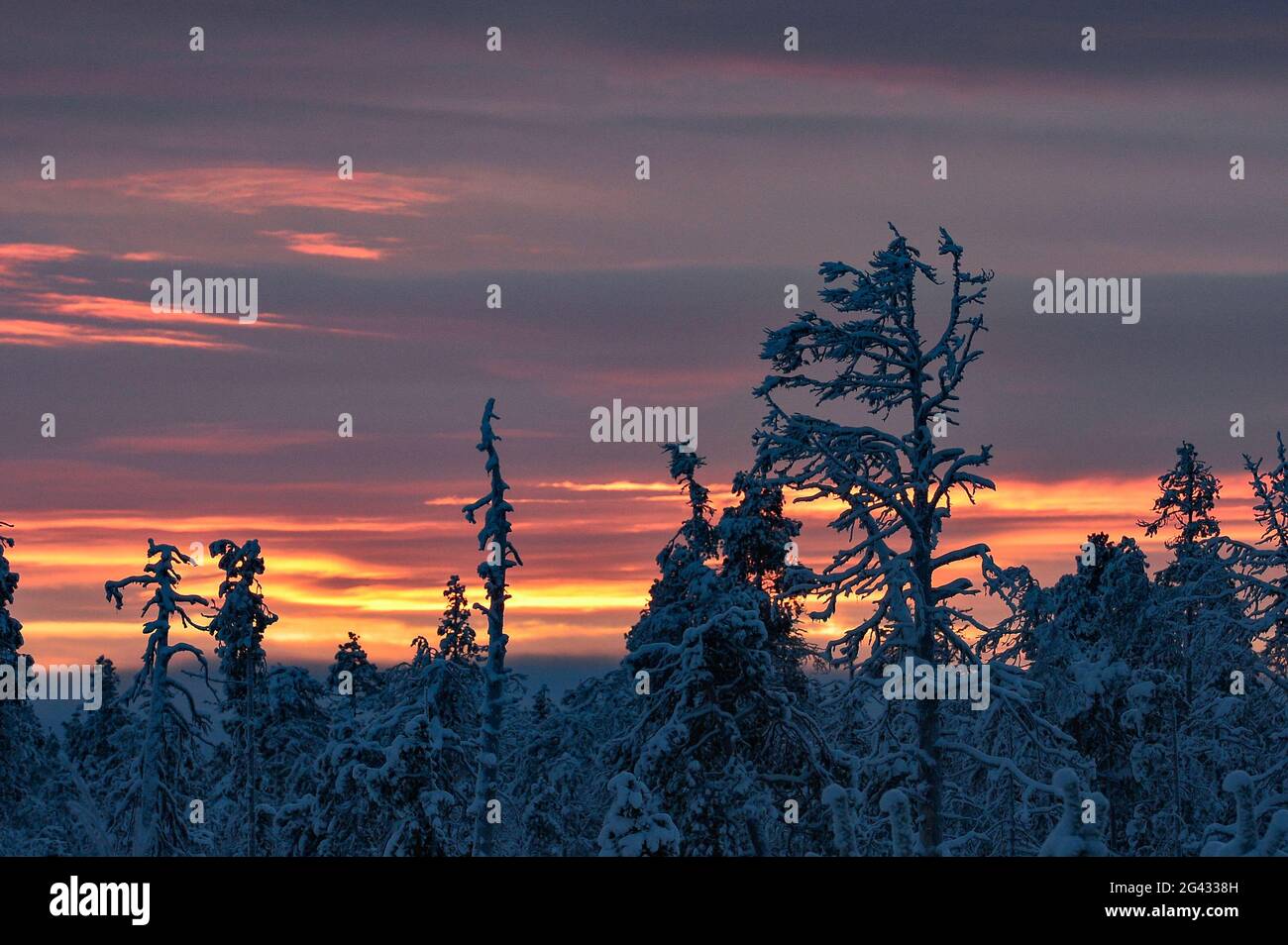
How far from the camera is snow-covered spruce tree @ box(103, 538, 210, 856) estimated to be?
34.8 m

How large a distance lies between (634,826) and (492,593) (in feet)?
23.2

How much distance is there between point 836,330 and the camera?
1142 inches

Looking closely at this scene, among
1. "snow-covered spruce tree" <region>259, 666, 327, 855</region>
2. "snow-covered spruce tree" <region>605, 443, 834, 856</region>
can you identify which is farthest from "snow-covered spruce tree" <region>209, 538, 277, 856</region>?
"snow-covered spruce tree" <region>605, 443, 834, 856</region>

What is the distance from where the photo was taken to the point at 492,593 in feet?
103

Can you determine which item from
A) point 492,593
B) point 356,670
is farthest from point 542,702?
point 492,593

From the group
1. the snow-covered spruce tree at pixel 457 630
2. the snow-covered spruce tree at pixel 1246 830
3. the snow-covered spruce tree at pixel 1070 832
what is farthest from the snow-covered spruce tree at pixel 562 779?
the snow-covered spruce tree at pixel 1070 832

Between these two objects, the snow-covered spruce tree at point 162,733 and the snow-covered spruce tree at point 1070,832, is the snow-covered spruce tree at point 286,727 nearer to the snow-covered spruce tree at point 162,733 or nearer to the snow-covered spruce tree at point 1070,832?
the snow-covered spruce tree at point 162,733

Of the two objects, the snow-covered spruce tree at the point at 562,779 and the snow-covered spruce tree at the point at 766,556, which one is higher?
the snow-covered spruce tree at the point at 766,556

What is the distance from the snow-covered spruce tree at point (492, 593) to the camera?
31.0m

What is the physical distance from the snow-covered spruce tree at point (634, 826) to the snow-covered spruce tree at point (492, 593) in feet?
18.5

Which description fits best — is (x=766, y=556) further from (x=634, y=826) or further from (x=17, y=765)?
(x=17, y=765)
